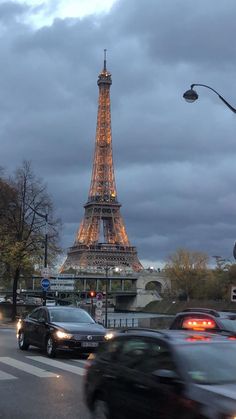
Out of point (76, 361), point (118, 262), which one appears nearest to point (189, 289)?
point (118, 262)

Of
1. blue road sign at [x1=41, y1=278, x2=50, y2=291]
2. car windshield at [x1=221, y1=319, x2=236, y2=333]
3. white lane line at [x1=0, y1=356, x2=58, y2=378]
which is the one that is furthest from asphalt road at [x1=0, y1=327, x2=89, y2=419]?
blue road sign at [x1=41, y1=278, x2=50, y2=291]

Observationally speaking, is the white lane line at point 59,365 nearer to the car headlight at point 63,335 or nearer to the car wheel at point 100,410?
the car headlight at point 63,335

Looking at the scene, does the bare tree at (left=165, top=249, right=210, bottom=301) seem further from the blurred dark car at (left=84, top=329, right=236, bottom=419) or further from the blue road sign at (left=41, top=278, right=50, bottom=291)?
the blurred dark car at (left=84, top=329, right=236, bottom=419)

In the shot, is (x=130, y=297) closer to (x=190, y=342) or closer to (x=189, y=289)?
(x=189, y=289)

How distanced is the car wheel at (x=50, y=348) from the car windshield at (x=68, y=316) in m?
0.87

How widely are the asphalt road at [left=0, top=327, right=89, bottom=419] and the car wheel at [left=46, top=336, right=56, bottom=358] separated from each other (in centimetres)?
17

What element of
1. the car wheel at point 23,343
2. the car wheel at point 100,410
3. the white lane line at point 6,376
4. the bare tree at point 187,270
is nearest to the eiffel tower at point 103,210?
the bare tree at point 187,270

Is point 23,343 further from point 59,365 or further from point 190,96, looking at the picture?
point 190,96

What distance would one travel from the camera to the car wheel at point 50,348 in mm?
18031

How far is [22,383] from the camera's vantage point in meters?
12.9

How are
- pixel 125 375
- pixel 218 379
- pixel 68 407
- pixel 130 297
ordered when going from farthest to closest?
pixel 130 297
pixel 68 407
pixel 125 375
pixel 218 379

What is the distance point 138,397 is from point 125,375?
0.47 metres

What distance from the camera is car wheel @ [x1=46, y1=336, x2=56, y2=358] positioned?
18.0m

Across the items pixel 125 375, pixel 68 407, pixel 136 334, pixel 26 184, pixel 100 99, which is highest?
pixel 100 99
